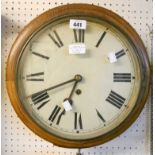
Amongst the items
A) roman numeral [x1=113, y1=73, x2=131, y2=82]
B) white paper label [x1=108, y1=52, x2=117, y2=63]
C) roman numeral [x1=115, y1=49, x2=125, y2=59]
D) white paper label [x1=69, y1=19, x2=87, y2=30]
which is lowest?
roman numeral [x1=113, y1=73, x2=131, y2=82]

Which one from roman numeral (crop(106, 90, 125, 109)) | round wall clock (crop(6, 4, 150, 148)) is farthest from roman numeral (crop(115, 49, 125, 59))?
roman numeral (crop(106, 90, 125, 109))

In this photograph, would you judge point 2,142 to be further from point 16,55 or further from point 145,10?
point 145,10

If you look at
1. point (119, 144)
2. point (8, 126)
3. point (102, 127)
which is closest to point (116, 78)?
point (102, 127)

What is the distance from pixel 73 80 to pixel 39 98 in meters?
0.11

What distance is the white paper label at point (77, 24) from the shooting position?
32.9 inches

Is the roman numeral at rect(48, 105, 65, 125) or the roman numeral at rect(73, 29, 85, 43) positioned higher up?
the roman numeral at rect(73, 29, 85, 43)

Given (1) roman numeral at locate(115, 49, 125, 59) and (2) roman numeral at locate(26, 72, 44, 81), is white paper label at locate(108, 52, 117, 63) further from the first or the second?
(2) roman numeral at locate(26, 72, 44, 81)

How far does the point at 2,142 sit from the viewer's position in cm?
98

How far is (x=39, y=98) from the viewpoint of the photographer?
0.84 metres

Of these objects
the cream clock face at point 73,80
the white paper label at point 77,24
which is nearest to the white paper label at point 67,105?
the cream clock face at point 73,80

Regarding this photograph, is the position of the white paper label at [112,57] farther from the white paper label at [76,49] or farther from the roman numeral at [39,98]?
the roman numeral at [39,98]

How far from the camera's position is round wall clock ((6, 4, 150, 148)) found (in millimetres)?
836

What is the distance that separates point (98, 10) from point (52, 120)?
0.35 m

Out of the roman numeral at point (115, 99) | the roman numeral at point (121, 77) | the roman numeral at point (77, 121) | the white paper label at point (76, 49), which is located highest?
the white paper label at point (76, 49)
